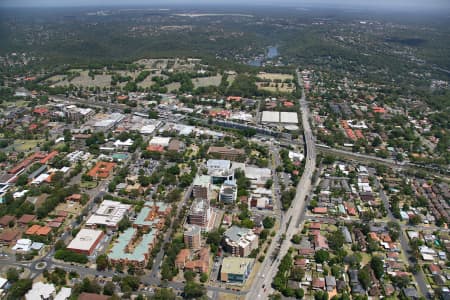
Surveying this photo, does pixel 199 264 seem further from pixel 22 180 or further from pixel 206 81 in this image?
pixel 206 81

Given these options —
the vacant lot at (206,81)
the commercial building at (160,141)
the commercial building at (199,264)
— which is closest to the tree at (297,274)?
the commercial building at (199,264)

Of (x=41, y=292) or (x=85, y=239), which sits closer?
(x=41, y=292)

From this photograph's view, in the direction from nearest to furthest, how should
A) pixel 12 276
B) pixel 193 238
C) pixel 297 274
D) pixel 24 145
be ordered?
pixel 12 276, pixel 297 274, pixel 193 238, pixel 24 145

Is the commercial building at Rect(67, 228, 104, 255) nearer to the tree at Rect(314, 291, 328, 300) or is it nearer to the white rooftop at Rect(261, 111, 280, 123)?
the tree at Rect(314, 291, 328, 300)

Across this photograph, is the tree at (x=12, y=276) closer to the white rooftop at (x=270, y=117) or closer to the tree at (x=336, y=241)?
the tree at (x=336, y=241)

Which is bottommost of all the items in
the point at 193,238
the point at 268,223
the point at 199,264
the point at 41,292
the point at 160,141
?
the point at 41,292

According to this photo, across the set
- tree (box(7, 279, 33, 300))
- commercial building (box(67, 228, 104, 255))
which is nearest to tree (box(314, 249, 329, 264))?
commercial building (box(67, 228, 104, 255))

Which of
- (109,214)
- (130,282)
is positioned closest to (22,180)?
(109,214)
